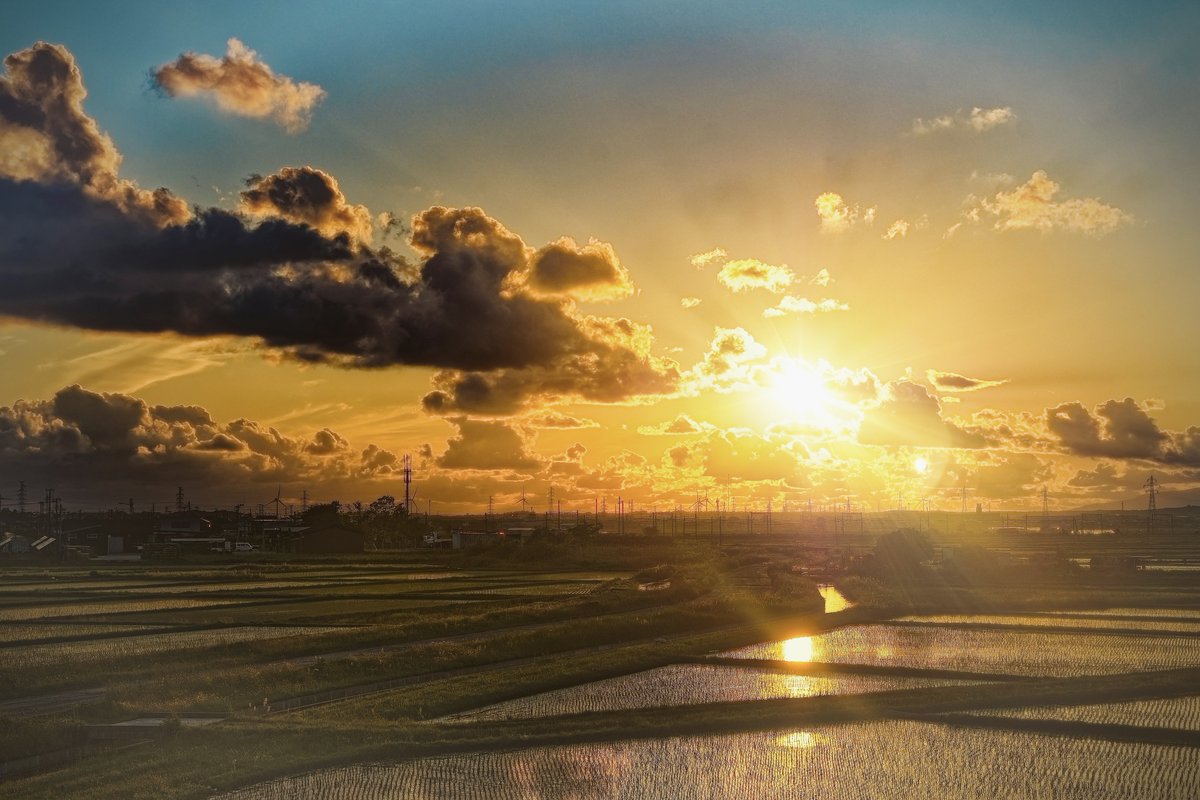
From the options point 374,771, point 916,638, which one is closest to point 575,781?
point 374,771

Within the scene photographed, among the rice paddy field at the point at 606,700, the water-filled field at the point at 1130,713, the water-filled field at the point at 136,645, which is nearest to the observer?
the rice paddy field at the point at 606,700

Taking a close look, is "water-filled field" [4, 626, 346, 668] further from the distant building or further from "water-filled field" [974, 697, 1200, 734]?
the distant building

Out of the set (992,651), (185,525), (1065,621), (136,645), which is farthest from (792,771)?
(185,525)

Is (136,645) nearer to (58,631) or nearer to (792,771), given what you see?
(58,631)

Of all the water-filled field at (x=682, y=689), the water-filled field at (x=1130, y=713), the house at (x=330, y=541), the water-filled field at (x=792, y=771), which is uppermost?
the water-filled field at (x=792, y=771)

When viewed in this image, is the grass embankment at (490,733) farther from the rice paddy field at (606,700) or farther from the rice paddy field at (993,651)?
the rice paddy field at (993,651)

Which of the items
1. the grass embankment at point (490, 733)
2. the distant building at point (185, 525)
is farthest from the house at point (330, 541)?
the grass embankment at point (490, 733)

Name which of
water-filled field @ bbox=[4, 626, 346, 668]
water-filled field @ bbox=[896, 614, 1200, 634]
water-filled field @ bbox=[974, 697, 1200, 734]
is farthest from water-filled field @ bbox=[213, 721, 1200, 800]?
water-filled field @ bbox=[896, 614, 1200, 634]
